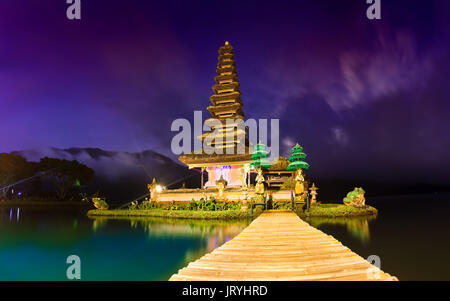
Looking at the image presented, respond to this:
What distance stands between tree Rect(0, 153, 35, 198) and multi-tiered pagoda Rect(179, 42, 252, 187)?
112 ft

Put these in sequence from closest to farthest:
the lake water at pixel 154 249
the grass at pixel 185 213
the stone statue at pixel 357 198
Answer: the lake water at pixel 154 249, the grass at pixel 185 213, the stone statue at pixel 357 198

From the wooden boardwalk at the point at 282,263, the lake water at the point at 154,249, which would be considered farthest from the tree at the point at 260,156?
the wooden boardwalk at the point at 282,263

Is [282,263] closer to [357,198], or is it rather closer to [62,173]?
[357,198]

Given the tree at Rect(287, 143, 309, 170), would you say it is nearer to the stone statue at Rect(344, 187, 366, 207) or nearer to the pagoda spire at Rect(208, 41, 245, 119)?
the stone statue at Rect(344, 187, 366, 207)

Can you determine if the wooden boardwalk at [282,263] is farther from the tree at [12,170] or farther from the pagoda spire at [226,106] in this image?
the tree at [12,170]

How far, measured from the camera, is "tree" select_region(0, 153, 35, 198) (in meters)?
42.6

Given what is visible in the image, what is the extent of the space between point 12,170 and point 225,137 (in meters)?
38.7

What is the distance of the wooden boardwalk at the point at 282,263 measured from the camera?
4336mm

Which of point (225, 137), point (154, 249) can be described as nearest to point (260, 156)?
point (225, 137)

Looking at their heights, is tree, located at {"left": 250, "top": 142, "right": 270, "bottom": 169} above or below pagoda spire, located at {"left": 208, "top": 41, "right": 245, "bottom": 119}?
below

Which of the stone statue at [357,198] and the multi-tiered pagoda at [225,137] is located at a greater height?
the multi-tiered pagoda at [225,137]

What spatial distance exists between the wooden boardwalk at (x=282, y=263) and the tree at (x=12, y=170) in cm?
5116

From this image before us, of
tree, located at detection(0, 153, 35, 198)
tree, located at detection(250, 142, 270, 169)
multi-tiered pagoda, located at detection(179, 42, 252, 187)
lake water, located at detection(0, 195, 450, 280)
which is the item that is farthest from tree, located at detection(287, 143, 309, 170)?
tree, located at detection(0, 153, 35, 198)
